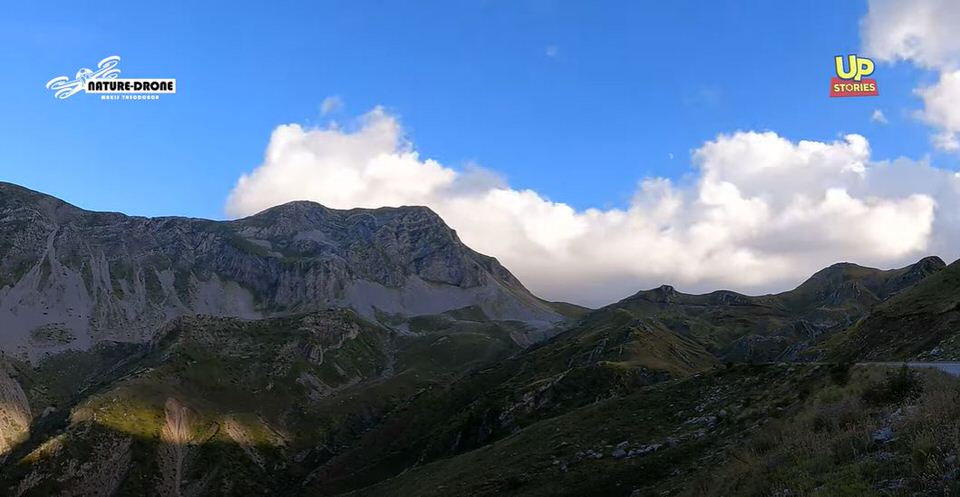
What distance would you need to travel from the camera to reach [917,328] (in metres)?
61.7

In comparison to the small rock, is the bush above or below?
above

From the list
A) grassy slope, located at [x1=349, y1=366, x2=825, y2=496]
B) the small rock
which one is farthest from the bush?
grassy slope, located at [x1=349, y1=366, x2=825, y2=496]

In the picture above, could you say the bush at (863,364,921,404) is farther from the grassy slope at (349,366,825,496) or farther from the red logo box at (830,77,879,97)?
the red logo box at (830,77,879,97)

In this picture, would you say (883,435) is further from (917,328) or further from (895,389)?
(917,328)

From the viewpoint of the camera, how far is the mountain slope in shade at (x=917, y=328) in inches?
1934

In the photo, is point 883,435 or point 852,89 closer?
point 883,435

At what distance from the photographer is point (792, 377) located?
4081 centimetres

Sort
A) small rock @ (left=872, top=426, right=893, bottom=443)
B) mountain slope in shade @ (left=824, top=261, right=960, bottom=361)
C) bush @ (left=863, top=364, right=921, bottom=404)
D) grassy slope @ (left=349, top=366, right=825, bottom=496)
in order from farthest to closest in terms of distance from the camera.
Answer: mountain slope in shade @ (left=824, top=261, right=960, bottom=361)
grassy slope @ (left=349, top=366, right=825, bottom=496)
bush @ (left=863, top=364, right=921, bottom=404)
small rock @ (left=872, top=426, right=893, bottom=443)

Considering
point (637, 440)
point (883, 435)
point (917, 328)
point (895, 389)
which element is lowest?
point (637, 440)

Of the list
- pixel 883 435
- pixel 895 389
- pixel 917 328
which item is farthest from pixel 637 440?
pixel 917 328

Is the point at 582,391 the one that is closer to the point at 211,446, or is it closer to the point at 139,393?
the point at 211,446

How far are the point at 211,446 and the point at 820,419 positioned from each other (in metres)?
190

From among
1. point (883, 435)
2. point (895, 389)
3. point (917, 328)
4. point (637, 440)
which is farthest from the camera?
point (917, 328)

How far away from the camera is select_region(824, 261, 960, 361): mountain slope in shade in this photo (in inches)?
1934
